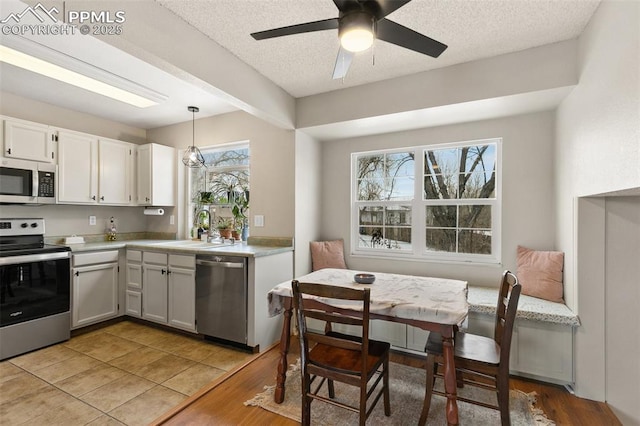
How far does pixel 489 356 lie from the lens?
179cm

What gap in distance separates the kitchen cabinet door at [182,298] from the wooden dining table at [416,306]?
4.25ft

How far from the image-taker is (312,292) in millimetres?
1637

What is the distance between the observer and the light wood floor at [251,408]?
1894 mm

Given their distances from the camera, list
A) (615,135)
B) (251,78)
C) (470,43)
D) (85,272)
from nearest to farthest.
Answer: (615,135) < (470,43) < (251,78) < (85,272)

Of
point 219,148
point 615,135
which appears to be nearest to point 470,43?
point 615,135

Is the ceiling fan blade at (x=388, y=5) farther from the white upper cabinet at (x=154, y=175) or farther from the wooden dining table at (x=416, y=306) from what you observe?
the white upper cabinet at (x=154, y=175)

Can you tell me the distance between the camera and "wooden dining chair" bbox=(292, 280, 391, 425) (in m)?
1.57

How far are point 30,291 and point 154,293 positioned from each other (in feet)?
3.39

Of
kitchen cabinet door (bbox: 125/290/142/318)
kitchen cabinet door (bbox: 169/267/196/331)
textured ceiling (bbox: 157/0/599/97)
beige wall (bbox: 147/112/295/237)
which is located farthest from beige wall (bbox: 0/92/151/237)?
textured ceiling (bbox: 157/0/599/97)

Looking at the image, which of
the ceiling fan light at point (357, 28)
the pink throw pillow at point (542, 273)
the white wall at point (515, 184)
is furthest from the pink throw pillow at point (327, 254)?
the ceiling fan light at point (357, 28)

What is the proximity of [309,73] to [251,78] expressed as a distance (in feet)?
1.74

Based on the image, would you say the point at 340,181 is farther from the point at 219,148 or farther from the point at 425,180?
the point at 219,148

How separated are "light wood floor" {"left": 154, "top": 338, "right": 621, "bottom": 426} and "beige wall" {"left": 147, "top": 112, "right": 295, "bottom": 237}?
1.51 metres

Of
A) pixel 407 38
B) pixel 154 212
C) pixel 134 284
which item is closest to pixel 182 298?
pixel 134 284
